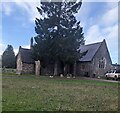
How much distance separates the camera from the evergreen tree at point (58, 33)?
41688 millimetres

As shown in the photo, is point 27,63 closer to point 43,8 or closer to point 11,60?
point 43,8

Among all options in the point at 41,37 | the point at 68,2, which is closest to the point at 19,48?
the point at 41,37

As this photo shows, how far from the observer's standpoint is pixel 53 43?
42062 millimetres

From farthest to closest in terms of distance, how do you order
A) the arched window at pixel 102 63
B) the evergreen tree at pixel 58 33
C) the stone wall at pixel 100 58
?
the arched window at pixel 102 63 → the stone wall at pixel 100 58 → the evergreen tree at pixel 58 33

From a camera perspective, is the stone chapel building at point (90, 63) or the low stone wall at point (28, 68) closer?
the stone chapel building at point (90, 63)

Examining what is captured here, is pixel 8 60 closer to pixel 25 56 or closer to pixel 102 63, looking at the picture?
pixel 25 56

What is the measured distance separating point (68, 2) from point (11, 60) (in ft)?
135

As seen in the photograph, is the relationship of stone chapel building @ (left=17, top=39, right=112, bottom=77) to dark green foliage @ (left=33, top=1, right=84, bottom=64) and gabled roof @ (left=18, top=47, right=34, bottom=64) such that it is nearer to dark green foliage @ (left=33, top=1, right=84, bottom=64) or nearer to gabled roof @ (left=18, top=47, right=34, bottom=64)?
gabled roof @ (left=18, top=47, right=34, bottom=64)

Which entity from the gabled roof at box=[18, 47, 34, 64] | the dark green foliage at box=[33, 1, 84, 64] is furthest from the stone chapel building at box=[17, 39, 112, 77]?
the dark green foliage at box=[33, 1, 84, 64]

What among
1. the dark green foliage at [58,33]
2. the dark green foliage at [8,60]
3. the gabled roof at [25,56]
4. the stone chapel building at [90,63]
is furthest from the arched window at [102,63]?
the dark green foliage at [8,60]

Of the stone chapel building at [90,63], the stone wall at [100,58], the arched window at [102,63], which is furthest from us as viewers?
the arched window at [102,63]

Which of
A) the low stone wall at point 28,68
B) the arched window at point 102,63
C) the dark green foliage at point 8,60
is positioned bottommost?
the low stone wall at point 28,68

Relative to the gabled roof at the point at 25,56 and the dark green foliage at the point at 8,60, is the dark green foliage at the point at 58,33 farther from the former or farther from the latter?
the dark green foliage at the point at 8,60

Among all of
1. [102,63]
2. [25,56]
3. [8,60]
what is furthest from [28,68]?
[8,60]
